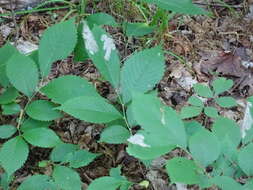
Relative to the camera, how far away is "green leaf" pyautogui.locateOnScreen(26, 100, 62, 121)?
1.49 m

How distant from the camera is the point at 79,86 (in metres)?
1.50

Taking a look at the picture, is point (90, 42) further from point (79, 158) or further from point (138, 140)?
point (138, 140)

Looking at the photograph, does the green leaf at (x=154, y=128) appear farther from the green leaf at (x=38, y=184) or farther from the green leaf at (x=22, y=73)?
the green leaf at (x=22, y=73)

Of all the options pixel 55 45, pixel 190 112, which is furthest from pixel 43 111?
pixel 190 112

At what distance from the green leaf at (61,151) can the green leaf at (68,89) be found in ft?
0.61

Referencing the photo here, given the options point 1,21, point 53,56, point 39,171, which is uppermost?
point 53,56

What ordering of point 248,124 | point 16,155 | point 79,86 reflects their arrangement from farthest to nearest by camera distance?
1. point 79,86
2. point 16,155
3. point 248,124

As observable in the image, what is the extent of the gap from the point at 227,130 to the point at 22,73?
87cm

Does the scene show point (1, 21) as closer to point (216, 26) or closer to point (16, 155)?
point (16, 155)

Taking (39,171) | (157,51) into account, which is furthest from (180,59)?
(39,171)

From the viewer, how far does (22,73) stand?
1514mm

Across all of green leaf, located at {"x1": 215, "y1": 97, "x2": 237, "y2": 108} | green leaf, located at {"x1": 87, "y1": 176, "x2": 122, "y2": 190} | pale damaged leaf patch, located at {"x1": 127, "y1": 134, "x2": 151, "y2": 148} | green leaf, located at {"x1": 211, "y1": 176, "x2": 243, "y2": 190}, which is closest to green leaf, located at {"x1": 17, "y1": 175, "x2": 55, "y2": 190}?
green leaf, located at {"x1": 87, "y1": 176, "x2": 122, "y2": 190}

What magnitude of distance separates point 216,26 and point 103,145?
1.30 metres

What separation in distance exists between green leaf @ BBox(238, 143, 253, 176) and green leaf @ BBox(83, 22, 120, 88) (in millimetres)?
633
